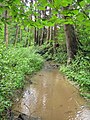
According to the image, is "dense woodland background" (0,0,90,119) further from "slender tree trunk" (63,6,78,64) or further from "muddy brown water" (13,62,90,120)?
"muddy brown water" (13,62,90,120)

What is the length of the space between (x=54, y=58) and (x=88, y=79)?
32.7ft

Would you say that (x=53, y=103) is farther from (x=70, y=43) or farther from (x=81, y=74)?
(x=70, y=43)

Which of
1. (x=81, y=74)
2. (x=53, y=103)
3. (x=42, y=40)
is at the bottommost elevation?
(x=53, y=103)

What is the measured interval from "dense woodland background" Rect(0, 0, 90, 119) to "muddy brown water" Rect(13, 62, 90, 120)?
1.62ft

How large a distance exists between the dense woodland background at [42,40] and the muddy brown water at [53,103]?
49 cm

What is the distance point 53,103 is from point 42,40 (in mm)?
19695

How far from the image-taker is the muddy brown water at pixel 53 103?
21.2ft

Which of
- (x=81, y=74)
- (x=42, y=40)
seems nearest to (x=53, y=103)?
(x=81, y=74)

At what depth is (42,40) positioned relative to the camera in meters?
26.8

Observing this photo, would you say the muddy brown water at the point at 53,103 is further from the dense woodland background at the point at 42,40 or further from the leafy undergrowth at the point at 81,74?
the dense woodland background at the point at 42,40

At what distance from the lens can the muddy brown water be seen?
6.47 metres

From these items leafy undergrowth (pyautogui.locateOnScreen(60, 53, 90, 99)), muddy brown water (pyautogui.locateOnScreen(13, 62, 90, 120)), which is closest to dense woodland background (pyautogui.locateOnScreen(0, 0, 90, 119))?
leafy undergrowth (pyautogui.locateOnScreen(60, 53, 90, 99))

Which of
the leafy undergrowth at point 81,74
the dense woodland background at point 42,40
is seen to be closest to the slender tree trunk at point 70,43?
the dense woodland background at point 42,40

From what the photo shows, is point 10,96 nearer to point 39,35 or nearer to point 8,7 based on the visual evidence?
point 8,7
